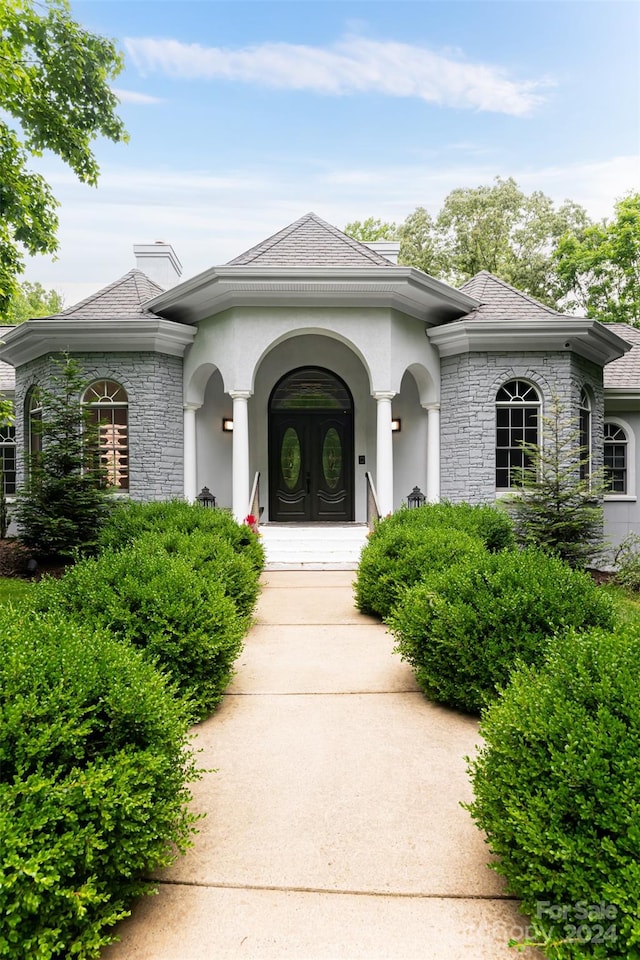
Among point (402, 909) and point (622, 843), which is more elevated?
point (622, 843)

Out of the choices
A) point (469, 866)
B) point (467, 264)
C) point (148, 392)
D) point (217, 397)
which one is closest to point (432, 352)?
point (217, 397)

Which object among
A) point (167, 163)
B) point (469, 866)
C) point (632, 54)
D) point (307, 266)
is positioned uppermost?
point (167, 163)

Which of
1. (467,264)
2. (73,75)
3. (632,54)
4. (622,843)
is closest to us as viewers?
(622,843)

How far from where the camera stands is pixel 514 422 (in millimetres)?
10945

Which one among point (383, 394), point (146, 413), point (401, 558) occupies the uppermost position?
point (383, 394)

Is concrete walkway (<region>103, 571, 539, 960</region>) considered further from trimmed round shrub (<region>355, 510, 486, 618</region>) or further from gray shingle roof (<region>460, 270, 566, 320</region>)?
gray shingle roof (<region>460, 270, 566, 320</region>)

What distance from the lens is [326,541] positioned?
1041 centimetres

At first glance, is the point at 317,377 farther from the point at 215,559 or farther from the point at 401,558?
the point at 215,559

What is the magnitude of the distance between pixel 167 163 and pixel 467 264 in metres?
17.1

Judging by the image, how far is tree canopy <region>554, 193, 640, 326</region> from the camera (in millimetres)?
21094

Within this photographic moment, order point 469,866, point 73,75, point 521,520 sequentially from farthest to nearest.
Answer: point 521,520, point 73,75, point 469,866

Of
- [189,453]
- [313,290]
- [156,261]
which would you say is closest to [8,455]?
[156,261]

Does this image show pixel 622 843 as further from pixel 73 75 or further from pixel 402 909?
pixel 73 75

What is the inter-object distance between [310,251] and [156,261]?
18.2 ft
